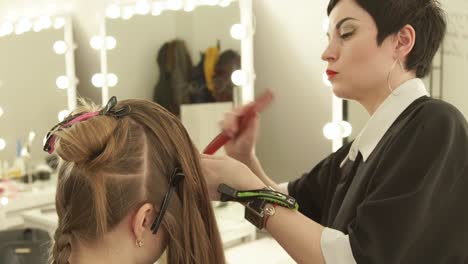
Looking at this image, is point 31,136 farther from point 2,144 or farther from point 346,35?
point 346,35

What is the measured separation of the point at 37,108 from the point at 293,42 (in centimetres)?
93

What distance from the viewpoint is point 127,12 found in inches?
74.3

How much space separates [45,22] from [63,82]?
0.73 ft

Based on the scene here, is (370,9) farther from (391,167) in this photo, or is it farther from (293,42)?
(293,42)

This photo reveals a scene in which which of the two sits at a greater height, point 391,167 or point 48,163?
point 391,167

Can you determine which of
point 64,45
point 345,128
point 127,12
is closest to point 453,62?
point 345,128

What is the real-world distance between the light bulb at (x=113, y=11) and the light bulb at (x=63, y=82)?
10.9 inches

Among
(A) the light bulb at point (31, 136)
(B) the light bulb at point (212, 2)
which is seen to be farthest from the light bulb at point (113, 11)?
(A) the light bulb at point (31, 136)

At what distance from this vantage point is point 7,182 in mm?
1790

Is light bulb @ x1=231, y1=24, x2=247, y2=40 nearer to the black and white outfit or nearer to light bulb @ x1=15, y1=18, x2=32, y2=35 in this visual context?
light bulb @ x1=15, y1=18, x2=32, y2=35

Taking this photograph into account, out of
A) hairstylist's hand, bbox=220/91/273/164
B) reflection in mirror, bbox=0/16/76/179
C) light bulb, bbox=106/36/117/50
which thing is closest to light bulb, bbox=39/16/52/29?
reflection in mirror, bbox=0/16/76/179

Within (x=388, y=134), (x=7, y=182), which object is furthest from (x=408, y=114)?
(x=7, y=182)

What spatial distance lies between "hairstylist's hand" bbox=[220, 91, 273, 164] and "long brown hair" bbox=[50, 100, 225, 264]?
0.53ft

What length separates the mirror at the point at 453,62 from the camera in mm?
1364
